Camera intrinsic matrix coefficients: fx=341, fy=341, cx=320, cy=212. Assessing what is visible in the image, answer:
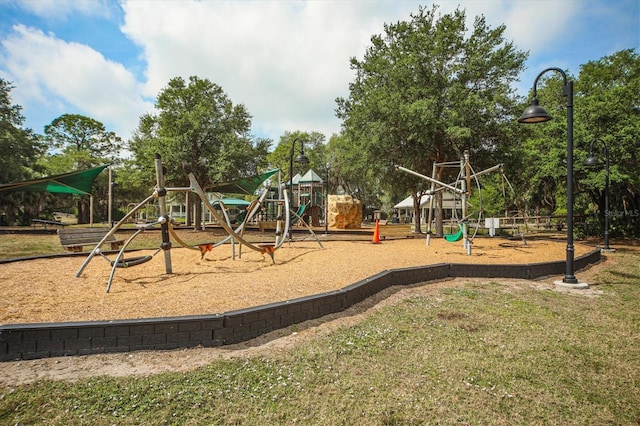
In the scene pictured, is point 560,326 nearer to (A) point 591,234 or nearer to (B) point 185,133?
(B) point 185,133

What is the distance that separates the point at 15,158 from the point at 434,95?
2901cm

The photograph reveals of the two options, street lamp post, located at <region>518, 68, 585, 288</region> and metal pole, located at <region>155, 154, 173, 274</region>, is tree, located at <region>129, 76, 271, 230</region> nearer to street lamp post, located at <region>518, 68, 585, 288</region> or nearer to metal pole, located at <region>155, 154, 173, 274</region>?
metal pole, located at <region>155, 154, 173, 274</region>

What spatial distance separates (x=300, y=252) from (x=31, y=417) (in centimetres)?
862

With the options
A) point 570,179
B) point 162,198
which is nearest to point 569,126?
point 570,179

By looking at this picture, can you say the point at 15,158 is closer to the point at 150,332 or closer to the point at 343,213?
the point at 343,213

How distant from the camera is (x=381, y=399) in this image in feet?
9.18

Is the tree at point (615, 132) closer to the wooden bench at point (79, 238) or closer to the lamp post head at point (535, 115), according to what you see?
the lamp post head at point (535, 115)

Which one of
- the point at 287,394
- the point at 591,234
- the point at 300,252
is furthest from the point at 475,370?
the point at 591,234

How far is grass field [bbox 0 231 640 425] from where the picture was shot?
8.40 feet

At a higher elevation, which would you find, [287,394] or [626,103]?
[626,103]

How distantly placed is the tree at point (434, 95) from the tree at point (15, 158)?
79.4ft

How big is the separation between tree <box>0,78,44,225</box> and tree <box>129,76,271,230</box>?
10928 mm

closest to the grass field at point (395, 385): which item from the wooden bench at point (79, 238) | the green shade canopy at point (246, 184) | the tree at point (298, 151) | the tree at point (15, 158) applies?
the wooden bench at point (79, 238)

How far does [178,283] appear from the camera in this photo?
6.20 metres
